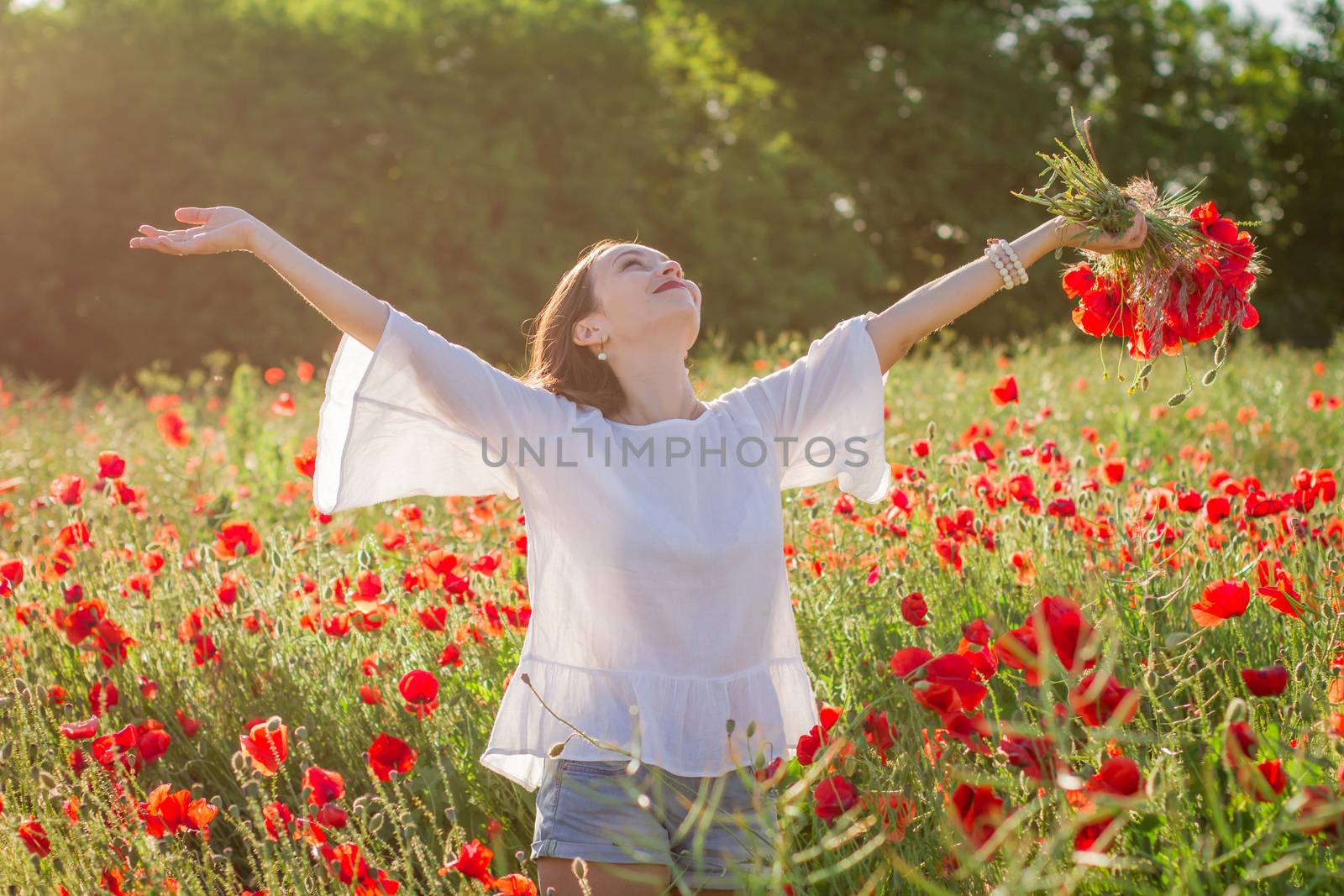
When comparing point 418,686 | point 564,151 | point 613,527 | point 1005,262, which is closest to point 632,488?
point 613,527

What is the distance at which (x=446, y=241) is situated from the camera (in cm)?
1593

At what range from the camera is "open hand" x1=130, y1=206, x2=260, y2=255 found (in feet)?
6.76

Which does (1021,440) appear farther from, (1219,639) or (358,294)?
(358,294)

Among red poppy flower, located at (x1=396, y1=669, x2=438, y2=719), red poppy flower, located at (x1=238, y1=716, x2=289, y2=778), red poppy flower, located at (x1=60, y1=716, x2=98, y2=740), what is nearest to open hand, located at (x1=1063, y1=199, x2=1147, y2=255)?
red poppy flower, located at (x1=396, y1=669, x2=438, y2=719)

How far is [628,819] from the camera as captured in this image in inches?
82.8

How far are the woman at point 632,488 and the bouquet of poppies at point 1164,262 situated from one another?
0.05 meters

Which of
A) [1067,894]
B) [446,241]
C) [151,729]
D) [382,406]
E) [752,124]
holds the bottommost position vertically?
[151,729]

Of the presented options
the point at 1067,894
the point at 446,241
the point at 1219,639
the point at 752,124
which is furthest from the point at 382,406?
the point at 752,124

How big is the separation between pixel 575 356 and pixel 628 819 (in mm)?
983

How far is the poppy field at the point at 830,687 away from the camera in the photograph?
4.87 ft

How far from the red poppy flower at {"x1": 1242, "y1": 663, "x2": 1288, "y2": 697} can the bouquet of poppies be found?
3.10 ft

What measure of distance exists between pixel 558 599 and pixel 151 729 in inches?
30.9

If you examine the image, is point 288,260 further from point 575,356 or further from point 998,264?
point 998,264

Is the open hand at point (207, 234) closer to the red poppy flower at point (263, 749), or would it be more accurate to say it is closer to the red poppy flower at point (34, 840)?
the red poppy flower at point (263, 749)
